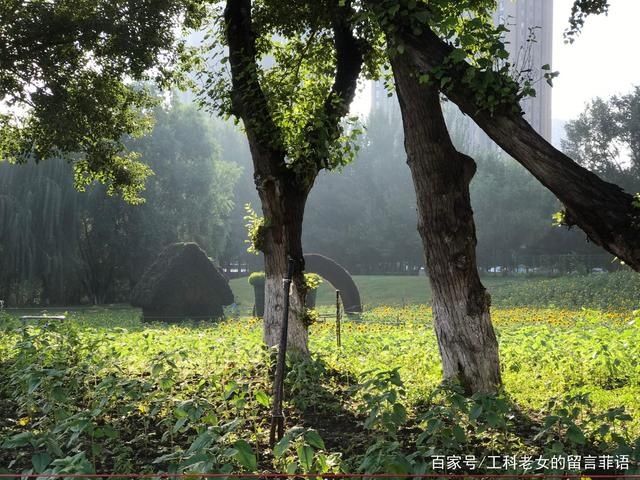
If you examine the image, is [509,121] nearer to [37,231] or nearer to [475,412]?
[475,412]

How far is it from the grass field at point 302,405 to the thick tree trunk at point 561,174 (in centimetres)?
133

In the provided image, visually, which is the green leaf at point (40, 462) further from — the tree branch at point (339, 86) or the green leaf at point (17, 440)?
the tree branch at point (339, 86)

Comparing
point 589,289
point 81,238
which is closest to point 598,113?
point 589,289

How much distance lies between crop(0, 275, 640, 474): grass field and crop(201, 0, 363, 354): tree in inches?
33.8

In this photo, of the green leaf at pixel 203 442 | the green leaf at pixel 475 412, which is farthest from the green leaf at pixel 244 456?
the green leaf at pixel 475 412

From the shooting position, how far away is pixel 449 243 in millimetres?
7145

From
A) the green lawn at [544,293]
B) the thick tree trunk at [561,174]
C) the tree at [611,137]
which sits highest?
the tree at [611,137]

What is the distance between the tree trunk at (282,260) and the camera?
8844mm

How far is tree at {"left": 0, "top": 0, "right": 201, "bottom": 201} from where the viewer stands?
424 inches

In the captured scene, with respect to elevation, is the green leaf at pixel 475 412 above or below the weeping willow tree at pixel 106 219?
below

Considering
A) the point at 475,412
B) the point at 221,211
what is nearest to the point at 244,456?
the point at 475,412

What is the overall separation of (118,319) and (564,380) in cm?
1661

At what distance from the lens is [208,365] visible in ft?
25.8

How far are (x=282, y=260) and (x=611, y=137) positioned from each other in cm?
3274
